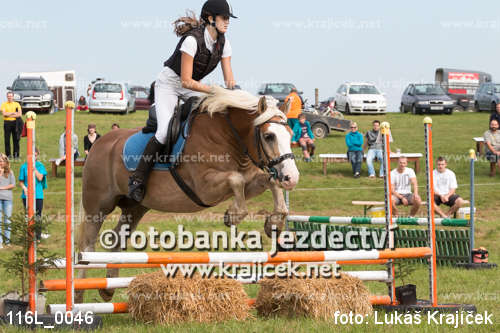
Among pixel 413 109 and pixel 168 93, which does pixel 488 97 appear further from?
pixel 168 93

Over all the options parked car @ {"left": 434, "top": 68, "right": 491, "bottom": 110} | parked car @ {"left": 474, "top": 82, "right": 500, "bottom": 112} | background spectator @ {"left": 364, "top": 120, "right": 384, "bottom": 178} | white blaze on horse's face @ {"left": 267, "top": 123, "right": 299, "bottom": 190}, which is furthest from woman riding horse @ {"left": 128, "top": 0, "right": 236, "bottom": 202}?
parked car @ {"left": 434, "top": 68, "right": 491, "bottom": 110}

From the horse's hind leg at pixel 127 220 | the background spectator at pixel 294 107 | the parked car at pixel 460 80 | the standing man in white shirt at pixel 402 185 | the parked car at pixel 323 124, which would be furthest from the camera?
the parked car at pixel 460 80

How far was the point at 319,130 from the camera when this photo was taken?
23.5m

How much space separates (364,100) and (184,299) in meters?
24.2

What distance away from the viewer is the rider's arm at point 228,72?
5.79m

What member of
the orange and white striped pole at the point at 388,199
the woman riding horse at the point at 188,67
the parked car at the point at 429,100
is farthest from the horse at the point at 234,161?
the parked car at the point at 429,100

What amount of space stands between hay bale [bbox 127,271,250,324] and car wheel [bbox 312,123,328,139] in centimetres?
1847

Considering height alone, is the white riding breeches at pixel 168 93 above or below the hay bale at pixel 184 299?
above

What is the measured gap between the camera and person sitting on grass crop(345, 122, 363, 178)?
16766 mm

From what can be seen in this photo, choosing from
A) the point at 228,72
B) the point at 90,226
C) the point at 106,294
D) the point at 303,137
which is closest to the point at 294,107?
the point at 303,137

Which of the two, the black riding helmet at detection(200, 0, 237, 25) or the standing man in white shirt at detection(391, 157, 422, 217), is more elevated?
the black riding helmet at detection(200, 0, 237, 25)

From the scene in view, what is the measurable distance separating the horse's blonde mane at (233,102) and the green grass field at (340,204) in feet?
5.05

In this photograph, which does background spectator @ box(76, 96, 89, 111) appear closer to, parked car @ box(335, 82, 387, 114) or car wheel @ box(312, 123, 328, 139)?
parked car @ box(335, 82, 387, 114)

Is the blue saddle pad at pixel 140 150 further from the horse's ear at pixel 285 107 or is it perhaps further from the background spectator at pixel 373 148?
the background spectator at pixel 373 148
